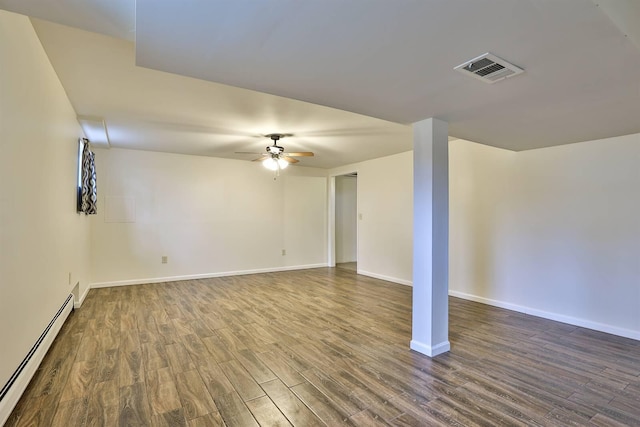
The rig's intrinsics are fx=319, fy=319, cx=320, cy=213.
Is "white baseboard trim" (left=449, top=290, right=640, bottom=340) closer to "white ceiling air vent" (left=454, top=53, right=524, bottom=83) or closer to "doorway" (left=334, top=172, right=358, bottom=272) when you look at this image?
"white ceiling air vent" (left=454, top=53, right=524, bottom=83)

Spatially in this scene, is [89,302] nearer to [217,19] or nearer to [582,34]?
[217,19]

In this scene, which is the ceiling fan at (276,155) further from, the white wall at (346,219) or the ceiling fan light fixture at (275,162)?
the white wall at (346,219)

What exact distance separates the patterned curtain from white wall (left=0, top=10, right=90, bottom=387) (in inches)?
29.5

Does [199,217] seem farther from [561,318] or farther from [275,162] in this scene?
[561,318]

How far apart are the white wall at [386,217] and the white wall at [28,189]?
4600 millimetres

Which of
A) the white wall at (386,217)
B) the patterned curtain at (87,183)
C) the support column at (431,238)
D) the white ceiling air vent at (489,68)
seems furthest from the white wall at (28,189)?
the white wall at (386,217)

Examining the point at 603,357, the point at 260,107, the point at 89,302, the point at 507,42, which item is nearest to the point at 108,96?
the point at 260,107

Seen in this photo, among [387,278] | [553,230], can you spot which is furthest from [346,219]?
[553,230]

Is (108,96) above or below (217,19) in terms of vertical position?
above

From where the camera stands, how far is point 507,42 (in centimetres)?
155

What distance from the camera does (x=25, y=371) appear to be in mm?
2162

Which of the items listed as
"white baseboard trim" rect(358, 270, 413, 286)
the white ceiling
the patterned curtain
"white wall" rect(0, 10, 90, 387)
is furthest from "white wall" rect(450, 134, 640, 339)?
the patterned curtain

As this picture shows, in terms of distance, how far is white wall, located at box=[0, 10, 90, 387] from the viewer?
1777 millimetres

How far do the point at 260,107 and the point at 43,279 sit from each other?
2340mm
